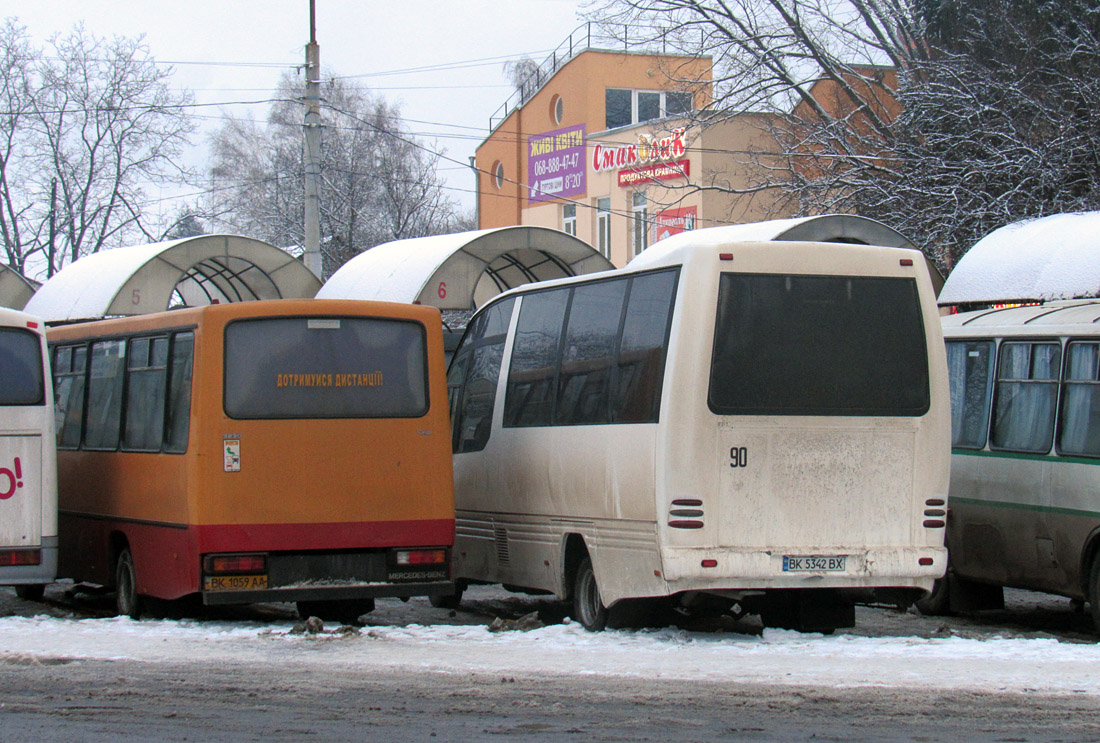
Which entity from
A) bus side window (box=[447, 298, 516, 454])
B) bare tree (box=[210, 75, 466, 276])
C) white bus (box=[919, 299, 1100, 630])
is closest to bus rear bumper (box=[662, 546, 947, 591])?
white bus (box=[919, 299, 1100, 630])

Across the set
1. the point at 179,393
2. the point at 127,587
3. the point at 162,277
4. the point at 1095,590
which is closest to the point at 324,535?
the point at 179,393

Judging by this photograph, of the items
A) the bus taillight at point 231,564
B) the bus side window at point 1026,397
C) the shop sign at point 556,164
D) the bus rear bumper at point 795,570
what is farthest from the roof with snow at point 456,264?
the shop sign at point 556,164

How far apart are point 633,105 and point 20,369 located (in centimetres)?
4073

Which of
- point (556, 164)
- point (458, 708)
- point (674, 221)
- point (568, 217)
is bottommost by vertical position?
point (458, 708)

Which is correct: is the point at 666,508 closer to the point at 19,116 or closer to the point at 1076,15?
the point at 1076,15

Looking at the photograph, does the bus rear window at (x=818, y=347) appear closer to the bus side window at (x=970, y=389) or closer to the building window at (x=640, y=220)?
the bus side window at (x=970, y=389)

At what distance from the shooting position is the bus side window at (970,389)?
12.9 meters

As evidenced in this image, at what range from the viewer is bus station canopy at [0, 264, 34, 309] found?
2751cm

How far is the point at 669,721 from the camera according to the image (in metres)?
7.36

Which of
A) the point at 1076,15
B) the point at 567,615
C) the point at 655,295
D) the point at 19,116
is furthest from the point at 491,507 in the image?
the point at 19,116

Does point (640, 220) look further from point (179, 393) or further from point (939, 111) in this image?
point (179, 393)

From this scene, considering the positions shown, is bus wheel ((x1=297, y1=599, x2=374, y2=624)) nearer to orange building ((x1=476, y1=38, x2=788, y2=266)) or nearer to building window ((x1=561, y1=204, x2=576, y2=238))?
orange building ((x1=476, y1=38, x2=788, y2=266))

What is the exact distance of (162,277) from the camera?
2614 centimetres

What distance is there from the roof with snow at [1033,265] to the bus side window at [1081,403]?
12.7 feet
